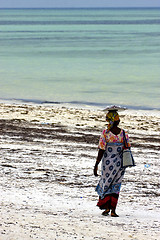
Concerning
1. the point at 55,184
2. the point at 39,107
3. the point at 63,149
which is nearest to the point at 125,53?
the point at 39,107

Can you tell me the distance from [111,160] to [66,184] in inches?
67.1

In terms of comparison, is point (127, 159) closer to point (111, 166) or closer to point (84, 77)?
point (111, 166)

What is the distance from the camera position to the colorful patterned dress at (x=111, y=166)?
583cm

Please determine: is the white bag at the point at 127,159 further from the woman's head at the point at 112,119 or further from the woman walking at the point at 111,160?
the woman's head at the point at 112,119

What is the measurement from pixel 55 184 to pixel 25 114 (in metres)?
8.53

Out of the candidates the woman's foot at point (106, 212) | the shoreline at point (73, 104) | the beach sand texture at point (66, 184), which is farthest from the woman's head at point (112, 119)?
the shoreline at point (73, 104)

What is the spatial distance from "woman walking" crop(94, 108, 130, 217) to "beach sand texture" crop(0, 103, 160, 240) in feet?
0.80

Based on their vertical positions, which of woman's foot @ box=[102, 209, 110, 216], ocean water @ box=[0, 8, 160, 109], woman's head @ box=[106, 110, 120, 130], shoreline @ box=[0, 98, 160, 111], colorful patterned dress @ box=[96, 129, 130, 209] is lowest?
woman's foot @ box=[102, 209, 110, 216]

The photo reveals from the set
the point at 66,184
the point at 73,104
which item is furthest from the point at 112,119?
the point at 73,104

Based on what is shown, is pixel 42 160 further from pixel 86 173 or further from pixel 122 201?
pixel 122 201

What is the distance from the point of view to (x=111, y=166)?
589 centimetres

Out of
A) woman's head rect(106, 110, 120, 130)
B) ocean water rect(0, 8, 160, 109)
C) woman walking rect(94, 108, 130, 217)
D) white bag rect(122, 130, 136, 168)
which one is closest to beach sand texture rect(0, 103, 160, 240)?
woman walking rect(94, 108, 130, 217)

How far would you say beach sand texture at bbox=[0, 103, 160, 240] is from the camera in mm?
5172

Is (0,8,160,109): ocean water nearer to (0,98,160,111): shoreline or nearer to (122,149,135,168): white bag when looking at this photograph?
(0,98,160,111): shoreline
